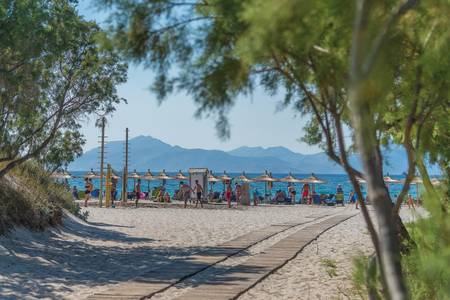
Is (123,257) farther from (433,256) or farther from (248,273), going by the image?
(433,256)

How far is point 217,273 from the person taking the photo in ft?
31.8

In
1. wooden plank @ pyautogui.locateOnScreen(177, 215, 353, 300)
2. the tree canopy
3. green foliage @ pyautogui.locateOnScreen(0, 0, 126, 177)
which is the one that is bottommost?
wooden plank @ pyautogui.locateOnScreen(177, 215, 353, 300)

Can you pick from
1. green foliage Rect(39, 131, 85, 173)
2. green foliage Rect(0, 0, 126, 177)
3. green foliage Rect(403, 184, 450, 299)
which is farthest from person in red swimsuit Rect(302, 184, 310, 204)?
green foliage Rect(403, 184, 450, 299)

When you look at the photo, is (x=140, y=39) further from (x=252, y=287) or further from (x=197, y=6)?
(x=252, y=287)

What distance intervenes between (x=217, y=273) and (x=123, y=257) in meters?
2.95

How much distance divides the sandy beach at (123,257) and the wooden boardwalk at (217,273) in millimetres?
242

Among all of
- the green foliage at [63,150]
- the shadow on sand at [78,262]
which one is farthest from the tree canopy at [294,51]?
the green foliage at [63,150]

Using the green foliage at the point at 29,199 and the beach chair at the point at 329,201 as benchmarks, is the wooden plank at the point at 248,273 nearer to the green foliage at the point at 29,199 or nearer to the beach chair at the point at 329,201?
the green foliage at the point at 29,199

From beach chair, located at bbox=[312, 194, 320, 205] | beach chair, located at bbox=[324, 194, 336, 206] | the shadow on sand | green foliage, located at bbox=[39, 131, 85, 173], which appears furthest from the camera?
beach chair, located at bbox=[312, 194, 320, 205]

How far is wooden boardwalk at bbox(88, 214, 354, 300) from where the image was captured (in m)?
7.95

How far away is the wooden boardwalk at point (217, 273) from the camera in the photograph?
795cm

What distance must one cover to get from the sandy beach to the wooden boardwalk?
24cm

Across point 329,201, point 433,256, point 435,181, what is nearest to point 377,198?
point 433,256

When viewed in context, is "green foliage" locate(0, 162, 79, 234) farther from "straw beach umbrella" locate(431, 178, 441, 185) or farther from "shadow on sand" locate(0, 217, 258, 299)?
"straw beach umbrella" locate(431, 178, 441, 185)
